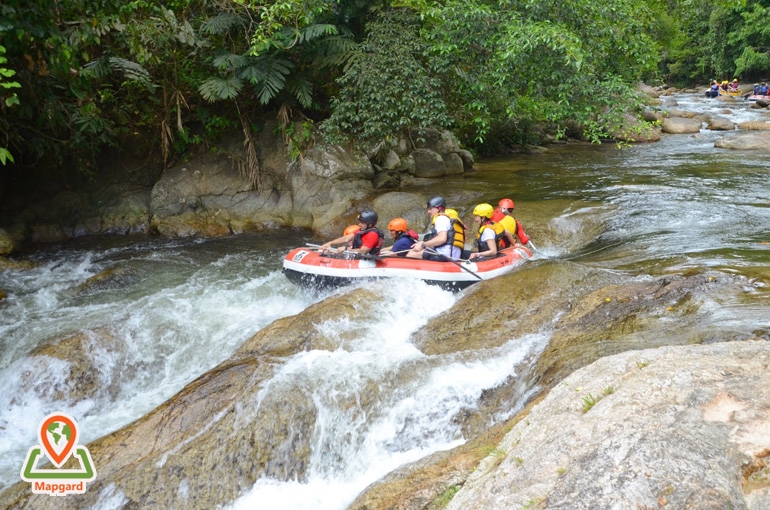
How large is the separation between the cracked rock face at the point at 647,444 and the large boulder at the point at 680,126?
795 inches

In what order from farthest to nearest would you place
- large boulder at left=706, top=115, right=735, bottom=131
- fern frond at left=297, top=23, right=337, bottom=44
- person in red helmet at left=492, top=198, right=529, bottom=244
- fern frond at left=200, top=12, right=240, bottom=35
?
large boulder at left=706, top=115, right=735, bottom=131, fern frond at left=200, top=12, right=240, bottom=35, fern frond at left=297, top=23, right=337, bottom=44, person in red helmet at left=492, top=198, right=529, bottom=244

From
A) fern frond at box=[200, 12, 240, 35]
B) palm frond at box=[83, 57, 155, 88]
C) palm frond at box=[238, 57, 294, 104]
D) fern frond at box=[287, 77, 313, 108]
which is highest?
fern frond at box=[200, 12, 240, 35]

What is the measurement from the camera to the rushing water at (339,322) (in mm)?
5102

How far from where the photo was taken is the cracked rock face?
8.12 feet

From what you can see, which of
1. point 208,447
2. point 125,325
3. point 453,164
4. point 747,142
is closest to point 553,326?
point 208,447

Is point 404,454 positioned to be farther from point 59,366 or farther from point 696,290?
point 59,366

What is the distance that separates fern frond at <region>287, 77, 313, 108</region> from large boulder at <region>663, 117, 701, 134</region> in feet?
50.0

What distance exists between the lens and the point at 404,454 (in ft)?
16.3

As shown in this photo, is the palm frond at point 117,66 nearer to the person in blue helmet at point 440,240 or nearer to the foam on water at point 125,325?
the foam on water at point 125,325

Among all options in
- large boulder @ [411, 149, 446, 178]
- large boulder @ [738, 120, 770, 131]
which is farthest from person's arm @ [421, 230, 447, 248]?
large boulder @ [738, 120, 770, 131]

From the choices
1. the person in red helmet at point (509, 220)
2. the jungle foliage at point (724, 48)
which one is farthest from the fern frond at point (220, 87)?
the jungle foliage at point (724, 48)

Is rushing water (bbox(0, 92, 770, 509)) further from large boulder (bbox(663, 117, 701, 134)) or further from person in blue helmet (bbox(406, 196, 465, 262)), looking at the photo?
large boulder (bbox(663, 117, 701, 134))

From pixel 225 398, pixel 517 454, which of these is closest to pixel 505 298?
pixel 225 398

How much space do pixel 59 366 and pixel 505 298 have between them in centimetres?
525
